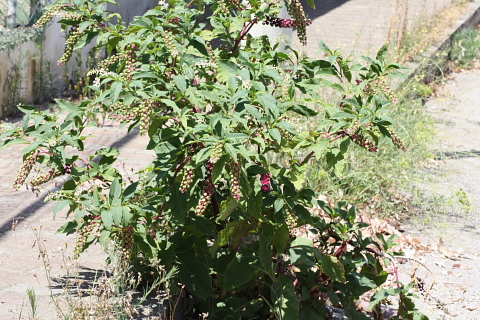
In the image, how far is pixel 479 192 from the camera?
245 inches

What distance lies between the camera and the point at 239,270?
119 inches

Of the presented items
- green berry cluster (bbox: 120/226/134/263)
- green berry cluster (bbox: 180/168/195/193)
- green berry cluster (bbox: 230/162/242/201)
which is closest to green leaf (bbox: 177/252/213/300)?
green berry cluster (bbox: 120/226/134/263)

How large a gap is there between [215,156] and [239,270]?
78cm

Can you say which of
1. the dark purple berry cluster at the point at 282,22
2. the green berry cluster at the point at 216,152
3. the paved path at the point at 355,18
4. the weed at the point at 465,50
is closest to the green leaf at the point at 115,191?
the green berry cluster at the point at 216,152

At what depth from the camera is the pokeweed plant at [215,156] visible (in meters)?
2.75

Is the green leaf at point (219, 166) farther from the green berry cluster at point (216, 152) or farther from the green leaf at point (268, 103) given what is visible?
the green leaf at point (268, 103)

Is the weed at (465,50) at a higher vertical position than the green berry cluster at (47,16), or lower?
lower

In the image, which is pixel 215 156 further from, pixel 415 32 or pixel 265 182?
pixel 415 32

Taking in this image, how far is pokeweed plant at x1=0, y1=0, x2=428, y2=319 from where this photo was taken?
2.75 meters

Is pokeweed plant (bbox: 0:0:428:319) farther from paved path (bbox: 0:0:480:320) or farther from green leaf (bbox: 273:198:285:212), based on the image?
paved path (bbox: 0:0:480:320)

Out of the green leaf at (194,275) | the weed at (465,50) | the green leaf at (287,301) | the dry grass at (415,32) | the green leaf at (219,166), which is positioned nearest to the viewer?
the green leaf at (219,166)

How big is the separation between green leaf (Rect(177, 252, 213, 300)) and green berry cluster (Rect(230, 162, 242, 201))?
0.70 meters

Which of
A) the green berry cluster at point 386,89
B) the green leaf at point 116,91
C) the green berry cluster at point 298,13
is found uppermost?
the green berry cluster at point 298,13

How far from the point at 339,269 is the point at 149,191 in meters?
0.99
